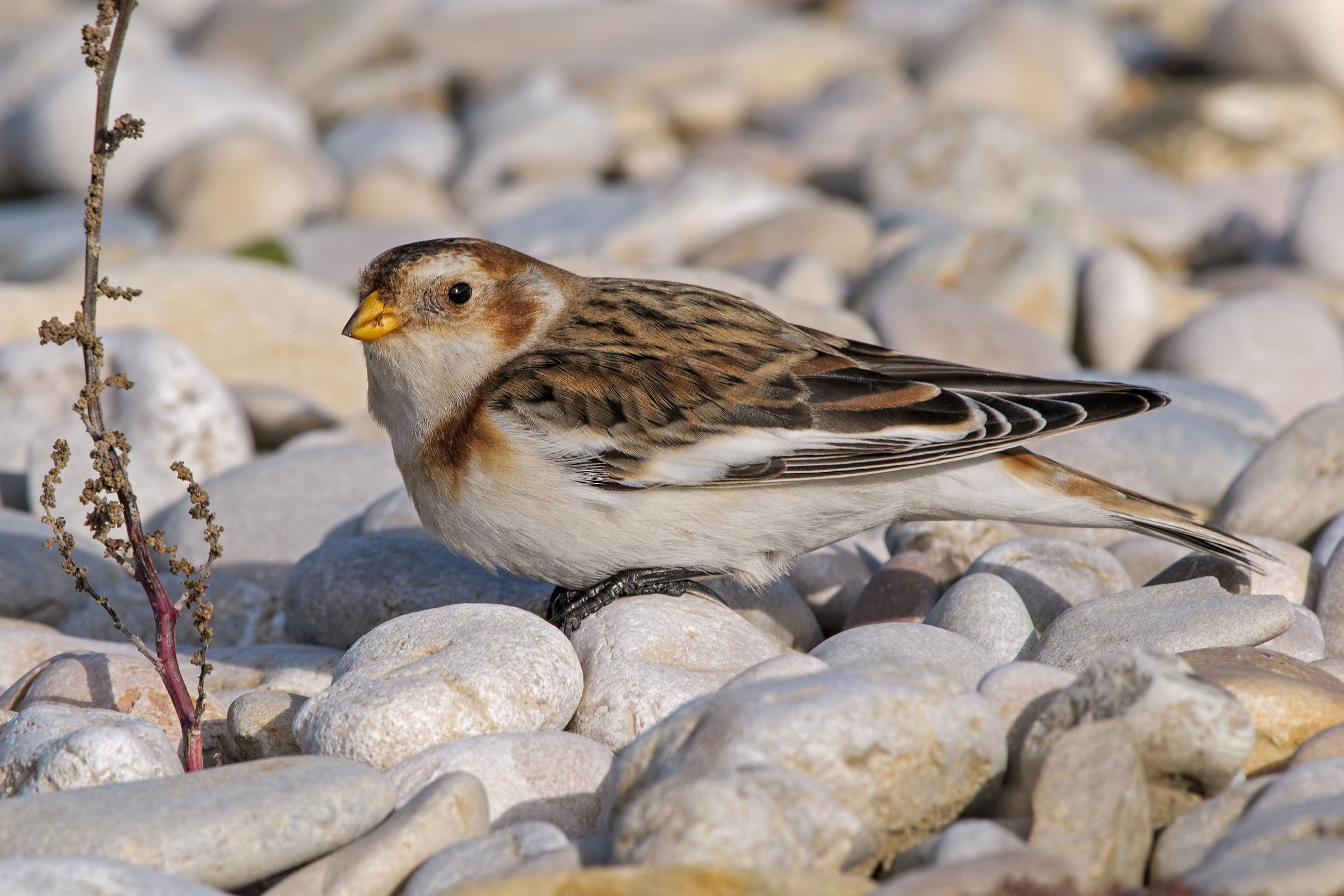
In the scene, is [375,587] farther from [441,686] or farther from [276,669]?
[441,686]

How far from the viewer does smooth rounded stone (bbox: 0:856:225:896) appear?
102 inches

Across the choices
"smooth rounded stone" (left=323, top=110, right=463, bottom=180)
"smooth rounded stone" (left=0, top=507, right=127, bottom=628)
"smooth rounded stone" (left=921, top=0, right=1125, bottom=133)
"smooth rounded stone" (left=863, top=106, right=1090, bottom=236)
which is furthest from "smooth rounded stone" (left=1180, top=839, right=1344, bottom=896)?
"smooth rounded stone" (left=921, top=0, right=1125, bottom=133)

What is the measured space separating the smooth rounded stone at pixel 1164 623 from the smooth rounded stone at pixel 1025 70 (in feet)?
31.8

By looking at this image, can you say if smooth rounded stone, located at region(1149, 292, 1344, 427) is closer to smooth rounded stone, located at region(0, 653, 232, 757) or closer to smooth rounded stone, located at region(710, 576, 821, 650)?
smooth rounded stone, located at region(710, 576, 821, 650)

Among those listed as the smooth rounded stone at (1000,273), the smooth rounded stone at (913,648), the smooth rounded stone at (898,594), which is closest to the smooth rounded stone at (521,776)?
the smooth rounded stone at (913,648)

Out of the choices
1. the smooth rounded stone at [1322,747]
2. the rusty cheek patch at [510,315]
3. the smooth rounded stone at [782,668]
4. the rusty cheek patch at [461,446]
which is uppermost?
the rusty cheek patch at [510,315]

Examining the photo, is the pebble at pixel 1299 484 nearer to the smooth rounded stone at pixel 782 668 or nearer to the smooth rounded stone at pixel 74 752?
the smooth rounded stone at pixel 782 668

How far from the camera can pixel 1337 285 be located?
8859 millimetres

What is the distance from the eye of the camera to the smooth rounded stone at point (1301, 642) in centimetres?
400

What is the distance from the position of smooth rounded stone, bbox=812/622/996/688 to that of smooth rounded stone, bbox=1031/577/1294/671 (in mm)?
254

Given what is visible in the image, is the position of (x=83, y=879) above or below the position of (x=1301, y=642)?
above

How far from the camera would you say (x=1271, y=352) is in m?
7.35

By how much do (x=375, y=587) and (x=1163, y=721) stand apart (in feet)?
8.51

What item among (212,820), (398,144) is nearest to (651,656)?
(212,820)
